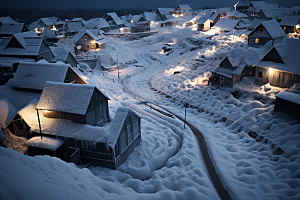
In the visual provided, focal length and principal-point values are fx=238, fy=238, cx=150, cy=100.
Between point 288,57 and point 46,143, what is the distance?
34967 mm

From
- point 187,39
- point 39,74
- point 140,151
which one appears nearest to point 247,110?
point 140,151

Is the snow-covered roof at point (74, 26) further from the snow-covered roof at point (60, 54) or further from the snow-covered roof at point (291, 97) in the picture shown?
the snow-covered roof at point (291, 97)

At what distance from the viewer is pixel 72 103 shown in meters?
25.4

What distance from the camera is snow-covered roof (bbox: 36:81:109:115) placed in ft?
82.4

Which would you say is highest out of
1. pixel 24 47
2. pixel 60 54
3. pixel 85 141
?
pixel 24 47

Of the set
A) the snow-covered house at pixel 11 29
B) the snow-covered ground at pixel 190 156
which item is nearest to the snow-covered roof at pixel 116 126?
the snow-covered ground at pixel 190 156

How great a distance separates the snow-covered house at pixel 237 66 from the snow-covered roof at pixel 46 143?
29.1m

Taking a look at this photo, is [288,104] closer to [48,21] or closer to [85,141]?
[85,141]

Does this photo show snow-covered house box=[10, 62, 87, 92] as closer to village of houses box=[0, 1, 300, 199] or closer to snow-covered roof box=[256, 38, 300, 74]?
village of houses box=[0, 1, 300, 199]

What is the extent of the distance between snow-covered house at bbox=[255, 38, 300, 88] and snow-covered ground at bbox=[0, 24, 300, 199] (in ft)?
5.05

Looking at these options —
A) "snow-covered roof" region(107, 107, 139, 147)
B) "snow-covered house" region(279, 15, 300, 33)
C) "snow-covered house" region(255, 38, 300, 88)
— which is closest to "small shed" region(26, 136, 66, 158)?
"snow-covered roof" region(107, 107, 139, 147)

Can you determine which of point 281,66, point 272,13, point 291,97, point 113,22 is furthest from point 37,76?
point 113,22

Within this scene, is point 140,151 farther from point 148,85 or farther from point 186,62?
point 186,62

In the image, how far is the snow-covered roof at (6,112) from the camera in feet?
90.6
